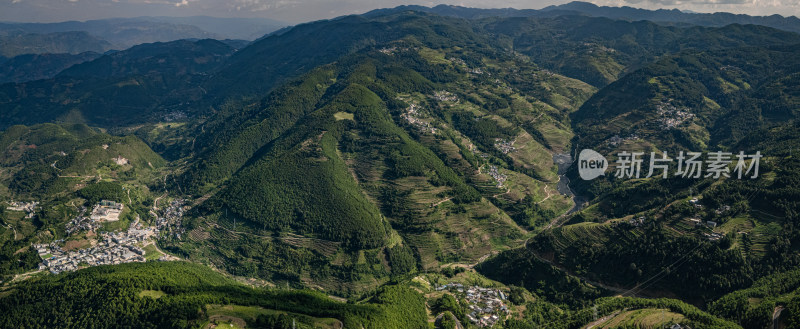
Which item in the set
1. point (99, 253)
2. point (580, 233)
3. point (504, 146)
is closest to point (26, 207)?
point (99, 253)

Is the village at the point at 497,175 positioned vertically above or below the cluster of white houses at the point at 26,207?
above

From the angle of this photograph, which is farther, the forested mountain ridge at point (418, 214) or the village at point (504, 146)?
the village at point (504, 146)

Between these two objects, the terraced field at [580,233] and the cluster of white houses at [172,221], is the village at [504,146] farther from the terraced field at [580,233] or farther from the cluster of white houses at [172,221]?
the cluster of white houses at [172,221]

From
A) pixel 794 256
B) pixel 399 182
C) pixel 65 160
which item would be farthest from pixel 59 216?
pixel 794 256

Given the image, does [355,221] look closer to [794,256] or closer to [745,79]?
[794,256]

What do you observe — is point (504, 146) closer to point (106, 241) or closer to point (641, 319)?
point (641, 319)

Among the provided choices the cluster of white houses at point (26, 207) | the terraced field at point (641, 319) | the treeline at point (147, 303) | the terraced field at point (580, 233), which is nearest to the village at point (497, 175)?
the terraced field at point (580, 233)
